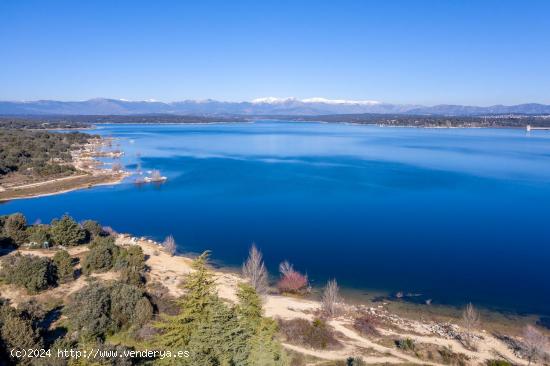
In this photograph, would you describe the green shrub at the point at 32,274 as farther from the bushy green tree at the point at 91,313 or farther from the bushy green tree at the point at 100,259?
the bushy green tree at the point at 91,313

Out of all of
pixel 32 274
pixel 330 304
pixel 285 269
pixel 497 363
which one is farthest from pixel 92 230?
pixel 497 363

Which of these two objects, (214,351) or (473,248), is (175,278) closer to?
(214,351)

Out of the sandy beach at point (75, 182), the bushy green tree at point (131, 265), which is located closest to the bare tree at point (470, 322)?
the bushy green tree at point (131, 265)

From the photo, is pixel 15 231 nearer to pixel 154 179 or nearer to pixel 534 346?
pixel 534 346

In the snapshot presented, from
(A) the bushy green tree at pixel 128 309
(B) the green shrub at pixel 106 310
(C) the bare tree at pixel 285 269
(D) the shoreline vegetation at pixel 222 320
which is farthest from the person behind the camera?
(C) the bare tree at pixel 285 269

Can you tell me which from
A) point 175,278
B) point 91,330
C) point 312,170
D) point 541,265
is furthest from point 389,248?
point 312,170

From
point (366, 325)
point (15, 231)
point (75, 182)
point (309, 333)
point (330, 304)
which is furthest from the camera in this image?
point (75, 182)

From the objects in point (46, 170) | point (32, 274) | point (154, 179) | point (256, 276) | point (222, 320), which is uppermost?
point (222, 320)
